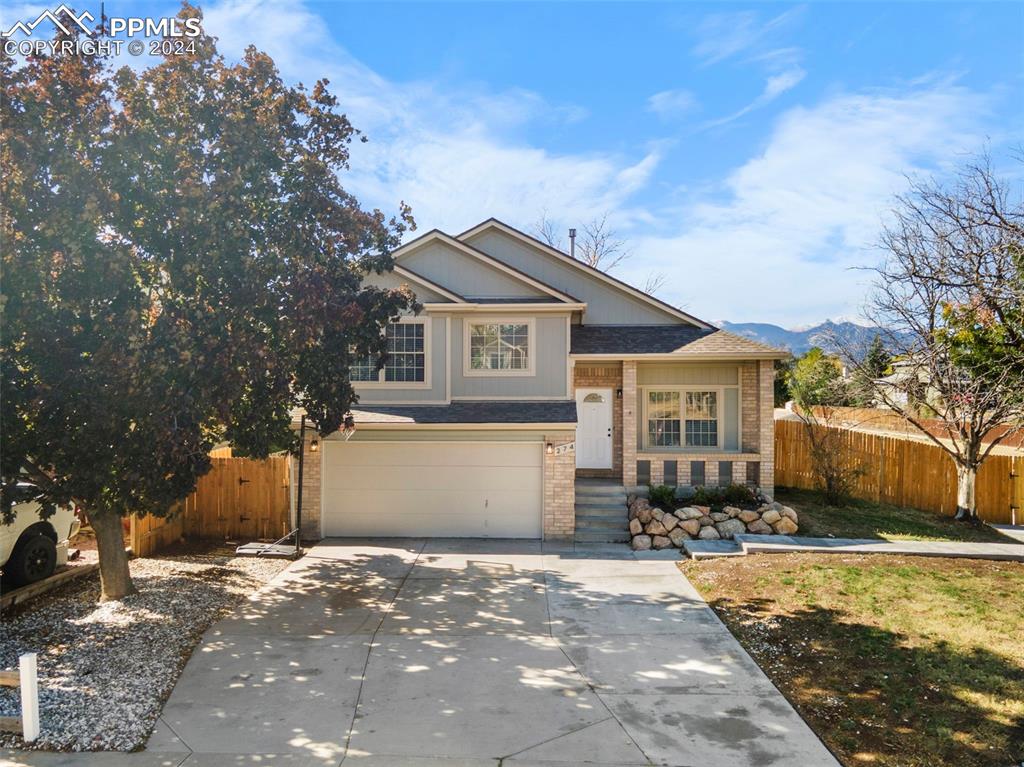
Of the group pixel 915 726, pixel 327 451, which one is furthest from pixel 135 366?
pixel 915 726

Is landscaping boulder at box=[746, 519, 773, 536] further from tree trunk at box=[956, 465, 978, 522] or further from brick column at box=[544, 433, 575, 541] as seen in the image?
tree trunk at box=[956, 465, 978, 522]

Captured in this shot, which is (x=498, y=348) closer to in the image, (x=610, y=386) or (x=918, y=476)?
(x=610, y=386)

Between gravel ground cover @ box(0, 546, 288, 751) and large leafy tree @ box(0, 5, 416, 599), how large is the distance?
2.51 feet

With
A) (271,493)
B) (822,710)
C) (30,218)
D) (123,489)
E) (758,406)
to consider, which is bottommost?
(822,710)

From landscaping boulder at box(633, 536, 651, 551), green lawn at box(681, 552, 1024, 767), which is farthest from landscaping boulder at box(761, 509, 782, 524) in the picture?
landscaping boulder at box(633, 536, 651, 551)

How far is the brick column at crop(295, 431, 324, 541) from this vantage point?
44.1ft

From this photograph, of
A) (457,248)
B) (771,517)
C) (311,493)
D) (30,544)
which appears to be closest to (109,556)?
(30,544)

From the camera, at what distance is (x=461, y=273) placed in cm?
1506

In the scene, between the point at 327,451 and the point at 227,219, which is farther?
the point at 327,451

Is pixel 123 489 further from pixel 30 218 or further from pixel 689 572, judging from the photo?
pixel 689 572

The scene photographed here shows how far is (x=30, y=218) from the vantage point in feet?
23.4

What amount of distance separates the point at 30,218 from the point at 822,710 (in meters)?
9.96

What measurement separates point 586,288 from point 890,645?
11.3 meters

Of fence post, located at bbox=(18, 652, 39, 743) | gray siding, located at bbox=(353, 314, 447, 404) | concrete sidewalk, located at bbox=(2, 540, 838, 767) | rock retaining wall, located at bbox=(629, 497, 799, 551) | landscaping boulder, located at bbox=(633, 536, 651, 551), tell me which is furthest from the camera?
gray siding, located at bbox=(353, 314, 447, 404)
